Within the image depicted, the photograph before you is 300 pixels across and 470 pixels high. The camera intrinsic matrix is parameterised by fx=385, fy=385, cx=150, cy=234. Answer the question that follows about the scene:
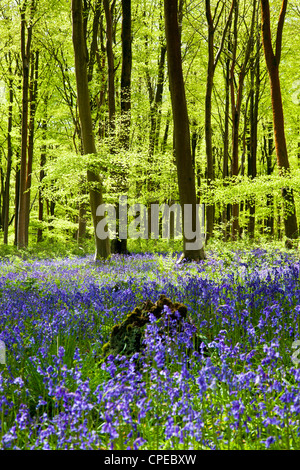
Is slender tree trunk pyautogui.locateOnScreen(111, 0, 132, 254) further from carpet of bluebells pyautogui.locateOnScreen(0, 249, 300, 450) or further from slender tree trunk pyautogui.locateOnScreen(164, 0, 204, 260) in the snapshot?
carpet of bluebells pyautogui.locateOnScreen(0, 249, 300, 450)

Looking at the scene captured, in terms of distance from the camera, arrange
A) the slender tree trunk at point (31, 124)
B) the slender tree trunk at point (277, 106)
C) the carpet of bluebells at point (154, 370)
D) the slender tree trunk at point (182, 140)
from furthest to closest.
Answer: the slender tree trunk at point (31, 124) < the slender tree trunk at point (277, 106) < the slender tree trunk at point (182, 140) < the carpet of bluebells at point (154, 370)

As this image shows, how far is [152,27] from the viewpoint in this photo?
20.8 metres

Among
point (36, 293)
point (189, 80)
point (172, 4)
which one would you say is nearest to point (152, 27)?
point (189, 80)

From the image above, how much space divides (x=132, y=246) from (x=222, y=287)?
14.3 m

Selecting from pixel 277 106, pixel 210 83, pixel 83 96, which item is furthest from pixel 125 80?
pixel 277 106

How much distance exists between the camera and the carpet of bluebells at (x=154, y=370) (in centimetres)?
219

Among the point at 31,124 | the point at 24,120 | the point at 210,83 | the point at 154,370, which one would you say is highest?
the point at 210,83

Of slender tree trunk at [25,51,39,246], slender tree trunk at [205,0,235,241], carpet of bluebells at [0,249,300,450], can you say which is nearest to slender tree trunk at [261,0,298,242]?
carpet of bluebells at [0,249,300,450]

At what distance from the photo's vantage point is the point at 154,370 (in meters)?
2.57

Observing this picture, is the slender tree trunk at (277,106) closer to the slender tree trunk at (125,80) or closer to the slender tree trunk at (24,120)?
the slender tree trunk at (125,80)

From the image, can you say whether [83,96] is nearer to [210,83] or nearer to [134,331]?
[210,83]

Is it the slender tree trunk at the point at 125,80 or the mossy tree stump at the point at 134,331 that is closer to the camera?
the mossy tree stump at the point at 134,331

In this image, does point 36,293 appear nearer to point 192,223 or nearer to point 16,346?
point 16,346

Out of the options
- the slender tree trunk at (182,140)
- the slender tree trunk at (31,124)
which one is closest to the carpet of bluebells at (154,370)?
the slender tree trunk at (182,140)
